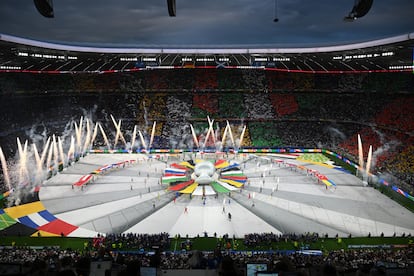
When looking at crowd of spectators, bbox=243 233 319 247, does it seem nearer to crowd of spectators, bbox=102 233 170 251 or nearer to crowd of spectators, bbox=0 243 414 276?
crowd of spectators, bbox=0 243 414 276

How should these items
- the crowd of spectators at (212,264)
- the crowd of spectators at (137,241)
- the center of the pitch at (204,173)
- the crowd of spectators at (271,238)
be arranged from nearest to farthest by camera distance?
the crowd of spectators at (212,264) < the crowd of spectators at (137,241) < the crowd of spectators at (271,238) < the center of the pitch at (204,173)

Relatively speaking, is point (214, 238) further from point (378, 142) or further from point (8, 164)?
point (378, 142)

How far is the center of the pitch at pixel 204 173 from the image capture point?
3697 cm

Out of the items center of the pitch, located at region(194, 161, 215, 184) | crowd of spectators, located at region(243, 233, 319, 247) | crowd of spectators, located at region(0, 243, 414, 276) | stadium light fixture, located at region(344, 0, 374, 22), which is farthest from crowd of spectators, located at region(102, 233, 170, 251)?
stadium light fixture, located at region(344, 0, 374, 22)

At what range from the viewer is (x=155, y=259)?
10.7 m

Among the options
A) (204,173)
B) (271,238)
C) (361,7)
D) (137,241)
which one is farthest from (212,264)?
(204,173)

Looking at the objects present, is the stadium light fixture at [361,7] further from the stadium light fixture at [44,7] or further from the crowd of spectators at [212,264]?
the stadium light fixture at [44,7]

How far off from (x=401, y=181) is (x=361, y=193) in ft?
14.1

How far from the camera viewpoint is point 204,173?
3734 centimetres

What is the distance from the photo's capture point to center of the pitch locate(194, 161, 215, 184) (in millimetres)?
36969

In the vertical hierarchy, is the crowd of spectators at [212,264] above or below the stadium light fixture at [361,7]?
below

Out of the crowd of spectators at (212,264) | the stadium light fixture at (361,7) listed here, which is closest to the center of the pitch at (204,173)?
the crowd of spectators at (212,264)

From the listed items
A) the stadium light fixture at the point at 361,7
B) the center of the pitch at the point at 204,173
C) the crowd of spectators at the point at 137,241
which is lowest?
Answer: the crowd of spectators at the point at 137,241

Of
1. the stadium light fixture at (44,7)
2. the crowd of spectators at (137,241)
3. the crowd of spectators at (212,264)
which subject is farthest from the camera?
the crowd of spectators at (137,241)
